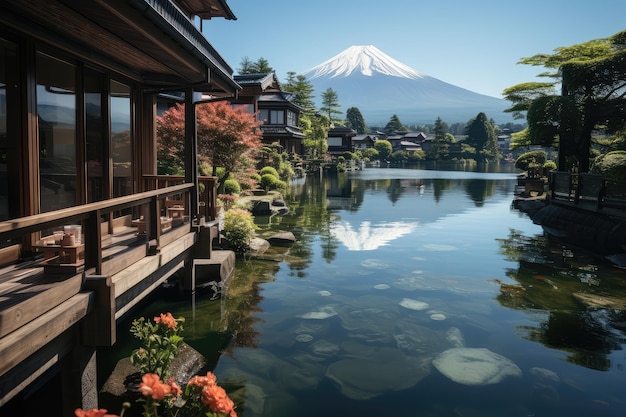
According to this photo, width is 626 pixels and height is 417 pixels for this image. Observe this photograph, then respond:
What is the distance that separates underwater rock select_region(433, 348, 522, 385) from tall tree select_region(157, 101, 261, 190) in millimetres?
12030

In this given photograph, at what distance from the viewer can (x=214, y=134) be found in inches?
685

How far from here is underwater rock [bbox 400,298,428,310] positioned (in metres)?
10.1

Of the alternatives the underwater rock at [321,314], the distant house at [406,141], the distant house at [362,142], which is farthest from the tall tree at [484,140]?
the underwater rock at [321,314]

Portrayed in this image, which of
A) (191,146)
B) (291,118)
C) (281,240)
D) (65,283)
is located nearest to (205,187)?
(191,146)

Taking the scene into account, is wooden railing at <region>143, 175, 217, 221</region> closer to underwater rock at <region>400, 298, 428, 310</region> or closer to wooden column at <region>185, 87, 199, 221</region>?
wooden column at <region>185, 87, 199, 221</region>

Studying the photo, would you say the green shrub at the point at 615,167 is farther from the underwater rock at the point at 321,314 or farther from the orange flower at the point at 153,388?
the orange flower at the point at 153,388

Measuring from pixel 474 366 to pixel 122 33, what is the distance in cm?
697

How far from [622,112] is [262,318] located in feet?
77.0

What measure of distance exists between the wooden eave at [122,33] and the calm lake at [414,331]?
4.69m

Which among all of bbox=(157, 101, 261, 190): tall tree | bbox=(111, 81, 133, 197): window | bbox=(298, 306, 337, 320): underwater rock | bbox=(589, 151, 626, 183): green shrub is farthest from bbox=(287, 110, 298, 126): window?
bbox=(298, 306, 337, 320): underwater rock

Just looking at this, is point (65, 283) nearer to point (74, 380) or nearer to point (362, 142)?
point (74, 380)

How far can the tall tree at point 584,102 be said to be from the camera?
79.7ft

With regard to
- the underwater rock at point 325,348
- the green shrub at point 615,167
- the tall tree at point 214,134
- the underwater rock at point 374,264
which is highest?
the tall tree at point 214,134

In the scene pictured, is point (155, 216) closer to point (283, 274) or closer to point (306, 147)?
point (283, 274)
